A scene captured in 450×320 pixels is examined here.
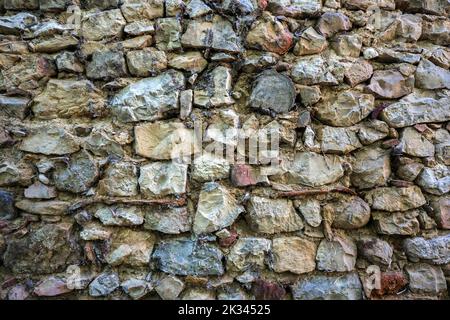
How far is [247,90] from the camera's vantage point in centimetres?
150

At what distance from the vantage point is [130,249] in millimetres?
1397

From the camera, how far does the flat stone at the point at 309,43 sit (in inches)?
59.5

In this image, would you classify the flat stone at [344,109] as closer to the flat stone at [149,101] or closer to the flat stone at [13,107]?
the flat stone at [149,101]

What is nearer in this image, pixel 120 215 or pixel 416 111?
pixel 120 215

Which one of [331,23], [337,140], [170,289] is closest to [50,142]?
[170,289]

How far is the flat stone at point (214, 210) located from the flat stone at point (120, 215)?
251mm

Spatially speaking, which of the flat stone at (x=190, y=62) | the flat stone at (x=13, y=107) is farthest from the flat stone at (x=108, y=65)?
the flat stone at (x=13, y=107)

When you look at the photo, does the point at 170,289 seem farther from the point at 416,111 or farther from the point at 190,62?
the point at 416,111

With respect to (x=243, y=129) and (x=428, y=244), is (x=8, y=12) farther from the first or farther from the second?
(x=428, y=244)

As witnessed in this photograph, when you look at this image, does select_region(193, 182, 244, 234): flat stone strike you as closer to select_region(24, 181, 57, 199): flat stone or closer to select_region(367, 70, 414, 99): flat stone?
select_region(24, 181, 57, 199): flat stone

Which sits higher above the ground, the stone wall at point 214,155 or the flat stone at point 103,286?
the stone wall at point 214,155

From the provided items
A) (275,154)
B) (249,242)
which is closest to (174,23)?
(275,154)

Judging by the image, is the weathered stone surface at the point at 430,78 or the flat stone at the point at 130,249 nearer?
the flat stone at the point at 130,249

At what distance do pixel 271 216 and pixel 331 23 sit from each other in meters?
0.94
